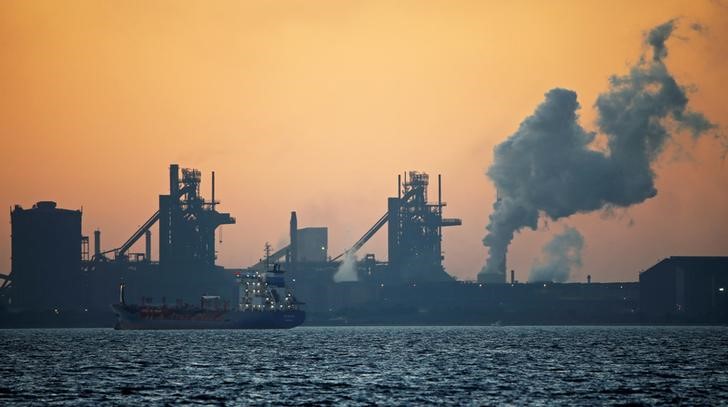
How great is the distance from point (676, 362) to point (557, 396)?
138 feet

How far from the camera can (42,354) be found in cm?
14212

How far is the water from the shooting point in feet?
260

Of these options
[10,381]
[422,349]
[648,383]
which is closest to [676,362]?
[648,383]

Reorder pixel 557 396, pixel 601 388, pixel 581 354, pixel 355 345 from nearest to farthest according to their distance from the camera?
pixel 557 396 → pixel 601 388 → pixel 581 354 → pixel 355 345

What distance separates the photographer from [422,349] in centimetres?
15138

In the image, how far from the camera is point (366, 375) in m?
100

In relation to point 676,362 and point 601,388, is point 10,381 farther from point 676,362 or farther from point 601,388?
point 676,362

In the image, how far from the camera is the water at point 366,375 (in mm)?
79312

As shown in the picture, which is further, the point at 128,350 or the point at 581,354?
the point at 128,350

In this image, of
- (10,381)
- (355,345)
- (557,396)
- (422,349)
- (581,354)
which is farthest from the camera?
(355,345)

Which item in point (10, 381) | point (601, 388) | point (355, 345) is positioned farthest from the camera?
point (355, 345)

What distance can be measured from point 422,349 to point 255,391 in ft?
226

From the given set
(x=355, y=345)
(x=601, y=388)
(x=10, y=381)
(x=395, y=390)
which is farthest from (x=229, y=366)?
(x=355, y=345)

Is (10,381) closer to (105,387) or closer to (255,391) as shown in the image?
(105,387)
